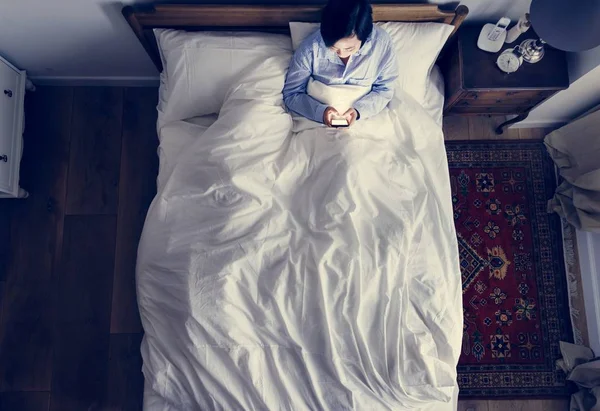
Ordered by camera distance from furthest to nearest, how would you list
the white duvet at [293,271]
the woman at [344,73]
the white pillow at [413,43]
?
the white pillow at [413,43], the woman at [344,73], the white duvet at [293,271]

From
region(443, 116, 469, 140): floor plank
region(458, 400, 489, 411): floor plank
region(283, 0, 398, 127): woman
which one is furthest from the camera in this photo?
region(443, 116, 469, 140): floor plank

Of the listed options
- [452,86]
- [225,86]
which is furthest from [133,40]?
[452,86]

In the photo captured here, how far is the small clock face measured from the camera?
1484 mm

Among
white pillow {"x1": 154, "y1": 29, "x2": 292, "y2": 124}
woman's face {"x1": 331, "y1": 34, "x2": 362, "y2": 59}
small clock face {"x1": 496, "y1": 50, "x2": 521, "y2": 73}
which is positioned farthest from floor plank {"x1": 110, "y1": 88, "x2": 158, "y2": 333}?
small clock face {"x1": 496, "y1": 50, "x2": 521, "y2": 73}

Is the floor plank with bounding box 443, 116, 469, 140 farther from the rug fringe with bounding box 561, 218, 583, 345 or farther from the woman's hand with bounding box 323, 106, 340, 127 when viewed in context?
the woman's hand with bounding box 323, 106, 340, 127

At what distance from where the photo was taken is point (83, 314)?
1730 mm

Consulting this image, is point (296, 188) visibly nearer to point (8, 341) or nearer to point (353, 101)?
point (353, 101)

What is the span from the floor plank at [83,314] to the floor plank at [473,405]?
1.34 metres

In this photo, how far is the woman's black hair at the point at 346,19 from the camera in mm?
1085

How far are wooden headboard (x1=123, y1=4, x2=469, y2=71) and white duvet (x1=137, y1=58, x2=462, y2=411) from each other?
165 millimetres

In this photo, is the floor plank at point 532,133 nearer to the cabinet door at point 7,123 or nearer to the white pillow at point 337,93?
the white pillow at point 337,93

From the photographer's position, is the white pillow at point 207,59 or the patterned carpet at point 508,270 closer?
the white pillow at point 207,59

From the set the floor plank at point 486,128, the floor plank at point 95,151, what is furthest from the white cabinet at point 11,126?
the floor plank at point 486,128

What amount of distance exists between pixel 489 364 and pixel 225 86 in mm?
1418
